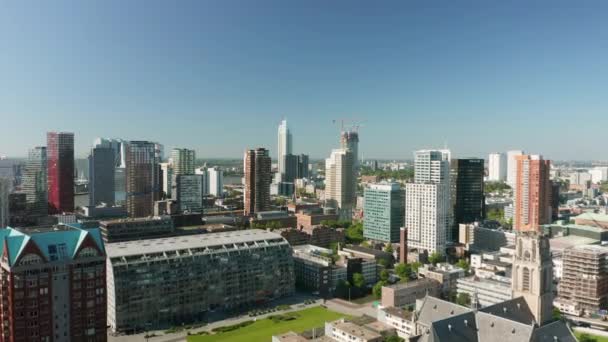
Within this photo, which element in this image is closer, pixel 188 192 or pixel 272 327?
pixel 272 327

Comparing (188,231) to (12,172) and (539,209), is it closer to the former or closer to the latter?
(539,209)

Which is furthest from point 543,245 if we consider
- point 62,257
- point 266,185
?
point 266,185

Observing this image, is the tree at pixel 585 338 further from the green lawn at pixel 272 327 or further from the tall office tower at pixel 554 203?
the tall office tower at pixel 554 203

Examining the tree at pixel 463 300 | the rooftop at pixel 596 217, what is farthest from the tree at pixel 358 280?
the rooftop at pixel 596 217

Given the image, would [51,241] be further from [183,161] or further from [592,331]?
[183,161]

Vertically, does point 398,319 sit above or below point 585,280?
below

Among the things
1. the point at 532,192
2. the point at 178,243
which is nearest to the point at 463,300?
the point at 178,243
